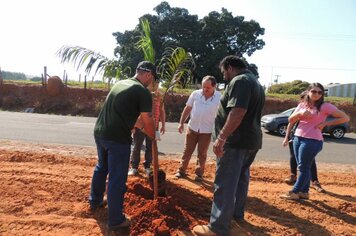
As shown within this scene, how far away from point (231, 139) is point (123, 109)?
1215mm

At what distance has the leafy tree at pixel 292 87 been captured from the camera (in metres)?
37.3

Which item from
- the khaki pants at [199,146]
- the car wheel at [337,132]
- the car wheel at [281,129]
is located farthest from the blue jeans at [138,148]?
the car wheel at [337,132]

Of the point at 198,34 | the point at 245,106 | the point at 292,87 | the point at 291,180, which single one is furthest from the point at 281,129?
the point at 292,87

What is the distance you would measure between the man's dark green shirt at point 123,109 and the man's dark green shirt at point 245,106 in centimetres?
83

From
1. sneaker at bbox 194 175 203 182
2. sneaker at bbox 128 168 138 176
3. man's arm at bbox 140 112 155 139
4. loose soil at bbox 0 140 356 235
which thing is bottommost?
loose soil at bbox 0 140 356 235

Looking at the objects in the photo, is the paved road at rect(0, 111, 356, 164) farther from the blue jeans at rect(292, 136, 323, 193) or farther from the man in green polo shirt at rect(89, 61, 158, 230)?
the man in green polo shirt at rect(89, 61, 158, 230)

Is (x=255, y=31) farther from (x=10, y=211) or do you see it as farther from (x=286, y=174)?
(x=10, y=211)

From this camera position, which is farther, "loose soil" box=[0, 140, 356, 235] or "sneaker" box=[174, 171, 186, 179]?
"sneaker" box=[174, 171, 186, 179]

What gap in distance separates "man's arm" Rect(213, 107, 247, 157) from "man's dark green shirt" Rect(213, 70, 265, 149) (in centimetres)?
5

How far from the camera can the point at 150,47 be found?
17.5ft

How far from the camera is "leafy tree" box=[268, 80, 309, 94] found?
3728cm

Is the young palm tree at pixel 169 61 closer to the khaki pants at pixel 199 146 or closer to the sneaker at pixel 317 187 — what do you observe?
the khaki pants at pixel 199 146

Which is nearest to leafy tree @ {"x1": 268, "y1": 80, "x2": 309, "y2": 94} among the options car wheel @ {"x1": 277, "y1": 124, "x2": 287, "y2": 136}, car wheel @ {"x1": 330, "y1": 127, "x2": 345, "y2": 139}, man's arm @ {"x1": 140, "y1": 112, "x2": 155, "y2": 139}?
car wheel @ {"x1": 330, "y1": 127, "x2": 345, "y2": 139}

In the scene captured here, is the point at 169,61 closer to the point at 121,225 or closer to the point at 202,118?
the point at 202,118
